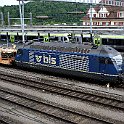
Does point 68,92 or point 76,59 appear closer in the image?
point 68,92

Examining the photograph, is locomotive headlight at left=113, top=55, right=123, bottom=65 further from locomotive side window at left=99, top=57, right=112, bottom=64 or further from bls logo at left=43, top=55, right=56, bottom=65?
bls logo at left=43, top=55, right=56, bottom=65

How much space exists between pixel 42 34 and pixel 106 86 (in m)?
23.4

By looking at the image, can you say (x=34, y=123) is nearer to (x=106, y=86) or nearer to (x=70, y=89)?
(x=70, y=89)

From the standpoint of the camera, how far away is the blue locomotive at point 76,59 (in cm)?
2123

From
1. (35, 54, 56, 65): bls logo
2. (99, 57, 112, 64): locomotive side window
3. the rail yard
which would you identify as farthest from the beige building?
(99, 57, 112, 64): locomotive side window

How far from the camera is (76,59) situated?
23141mm

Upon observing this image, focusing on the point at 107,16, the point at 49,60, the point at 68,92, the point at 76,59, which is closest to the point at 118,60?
the point at 76,59

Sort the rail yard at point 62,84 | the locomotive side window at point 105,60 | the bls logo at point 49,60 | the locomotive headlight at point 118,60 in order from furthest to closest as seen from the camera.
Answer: the bls logo at point 49,60 → the locomotive headlight at point 118,60 → the locomotive side window at point 105,60 → the rail yard at point 62,84

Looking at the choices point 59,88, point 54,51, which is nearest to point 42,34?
point 54,51

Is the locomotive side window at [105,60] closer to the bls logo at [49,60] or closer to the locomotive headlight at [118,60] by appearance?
the locomotive headlight at [118,60]

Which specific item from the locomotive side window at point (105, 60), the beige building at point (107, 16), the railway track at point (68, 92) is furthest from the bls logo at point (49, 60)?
the beige building at point (107, 16)

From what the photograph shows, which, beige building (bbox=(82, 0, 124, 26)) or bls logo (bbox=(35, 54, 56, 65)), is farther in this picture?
beige building (bbox=(82, 0, 124, 26))

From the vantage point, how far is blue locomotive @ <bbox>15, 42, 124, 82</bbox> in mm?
21234

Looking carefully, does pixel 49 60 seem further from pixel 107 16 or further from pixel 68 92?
pixel 107 16
